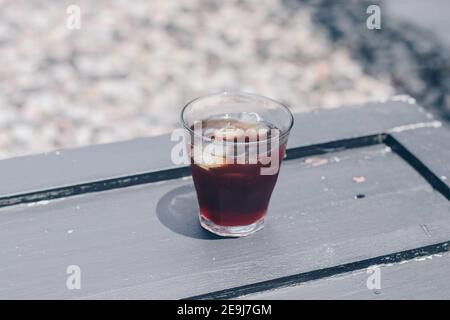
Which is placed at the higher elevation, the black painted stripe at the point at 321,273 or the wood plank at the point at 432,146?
the wood plank at the point at 432,146

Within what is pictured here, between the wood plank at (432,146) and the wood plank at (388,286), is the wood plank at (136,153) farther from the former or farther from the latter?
the wood plank at (388,286)

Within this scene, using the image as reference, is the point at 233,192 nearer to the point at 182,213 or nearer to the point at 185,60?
the point at 182,213

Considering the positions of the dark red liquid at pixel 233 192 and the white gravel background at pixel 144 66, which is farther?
the white gravel background at pixel 144 66

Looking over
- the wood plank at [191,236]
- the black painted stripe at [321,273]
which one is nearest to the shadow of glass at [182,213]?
the wood plank at [191,236]

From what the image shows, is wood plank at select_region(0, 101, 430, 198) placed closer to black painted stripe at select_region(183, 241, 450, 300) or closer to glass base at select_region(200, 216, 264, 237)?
glass base at select_region(200, 216, 264, 237)

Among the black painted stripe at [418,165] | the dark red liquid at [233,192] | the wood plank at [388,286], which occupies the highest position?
the dark red liquid at [233,192]

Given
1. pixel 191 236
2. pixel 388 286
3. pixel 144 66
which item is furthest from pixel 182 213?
pixel 144 66

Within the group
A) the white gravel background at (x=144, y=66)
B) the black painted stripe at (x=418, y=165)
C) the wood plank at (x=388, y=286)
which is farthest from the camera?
the white gravel background at (x=144, y=66)
